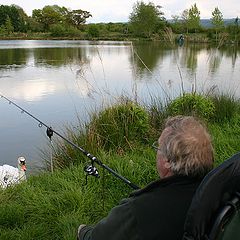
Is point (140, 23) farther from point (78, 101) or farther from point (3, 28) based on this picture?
point (78, 101)

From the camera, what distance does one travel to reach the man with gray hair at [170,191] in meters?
1.42

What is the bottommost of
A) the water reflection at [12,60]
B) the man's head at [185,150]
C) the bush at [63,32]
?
the water reflection at [12,60]

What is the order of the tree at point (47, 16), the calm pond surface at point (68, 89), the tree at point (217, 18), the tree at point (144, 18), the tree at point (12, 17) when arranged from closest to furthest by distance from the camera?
the calm pond surface at point (68, 89) → the tree at point (217, 18) → the tree at point (144, 18) → the tree at point (12, 17) → the tree at point (47, 16)

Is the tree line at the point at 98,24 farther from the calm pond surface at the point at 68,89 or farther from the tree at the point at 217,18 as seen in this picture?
the calm pond surface at the point at 68,89

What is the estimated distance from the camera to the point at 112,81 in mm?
12672

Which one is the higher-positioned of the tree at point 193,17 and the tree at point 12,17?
the tree at point 12,17

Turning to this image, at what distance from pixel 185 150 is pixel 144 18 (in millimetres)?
63486

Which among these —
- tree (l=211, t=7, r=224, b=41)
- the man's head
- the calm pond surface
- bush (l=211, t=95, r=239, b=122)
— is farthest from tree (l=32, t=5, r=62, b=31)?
the man's head

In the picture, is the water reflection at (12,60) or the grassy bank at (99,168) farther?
the water reflection at (12,60)

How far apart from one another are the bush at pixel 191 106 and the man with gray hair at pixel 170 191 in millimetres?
3712

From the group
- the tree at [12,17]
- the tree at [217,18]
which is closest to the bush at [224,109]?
the tree at [217,18]

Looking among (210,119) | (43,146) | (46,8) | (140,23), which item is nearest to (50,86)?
(43,146)

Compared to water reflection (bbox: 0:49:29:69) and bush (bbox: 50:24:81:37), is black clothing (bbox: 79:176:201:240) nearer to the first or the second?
water reflection (bbox: 0:49:29:69)

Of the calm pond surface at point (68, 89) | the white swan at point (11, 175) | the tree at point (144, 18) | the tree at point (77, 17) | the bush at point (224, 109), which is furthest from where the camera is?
the tree at point (77, 17)
